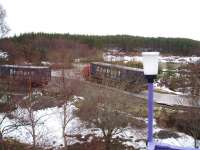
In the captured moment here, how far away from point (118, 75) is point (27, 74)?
730 centimetres

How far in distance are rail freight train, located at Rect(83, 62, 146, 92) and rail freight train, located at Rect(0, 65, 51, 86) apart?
3.62 meters

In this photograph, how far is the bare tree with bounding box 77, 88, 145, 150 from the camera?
12.4 m

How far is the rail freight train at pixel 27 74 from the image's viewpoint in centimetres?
2358

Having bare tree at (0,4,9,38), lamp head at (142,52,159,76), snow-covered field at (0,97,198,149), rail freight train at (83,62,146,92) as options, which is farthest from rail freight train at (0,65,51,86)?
lamp head at (142,52,159,76)

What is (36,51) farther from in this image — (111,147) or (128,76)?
(111,147)

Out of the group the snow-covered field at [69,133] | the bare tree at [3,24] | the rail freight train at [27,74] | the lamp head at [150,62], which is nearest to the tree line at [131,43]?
the bare tree at [3,24]

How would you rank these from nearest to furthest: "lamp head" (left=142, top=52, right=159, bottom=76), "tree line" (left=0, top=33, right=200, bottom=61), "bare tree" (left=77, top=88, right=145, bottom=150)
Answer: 1. "lamp head" (left=142, top=52, right=159, bottom=76)
2. "bare tree" (left=77, top=88, right=145, bottom=150)
3. "tree line" (left=0, top=33, right=200, bottom=61)

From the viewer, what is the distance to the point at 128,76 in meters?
23.0

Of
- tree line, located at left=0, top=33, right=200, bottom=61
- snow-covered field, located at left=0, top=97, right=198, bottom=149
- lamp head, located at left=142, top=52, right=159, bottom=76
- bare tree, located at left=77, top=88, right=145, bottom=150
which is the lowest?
snow-covered field, located at left=0, top=97, right=198, bottom=149

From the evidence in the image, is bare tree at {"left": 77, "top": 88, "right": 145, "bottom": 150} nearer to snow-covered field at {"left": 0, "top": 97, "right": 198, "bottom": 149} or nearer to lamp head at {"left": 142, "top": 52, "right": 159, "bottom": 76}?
snow-covered field at {"left": 0, "top": 97, "right": 198, "bottom": 149}

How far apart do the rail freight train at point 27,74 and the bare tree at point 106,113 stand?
10396mm

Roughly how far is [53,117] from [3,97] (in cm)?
299

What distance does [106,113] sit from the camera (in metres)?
12.5

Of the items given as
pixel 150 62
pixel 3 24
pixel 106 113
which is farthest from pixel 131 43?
pixel 150 62
